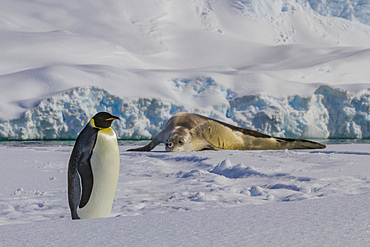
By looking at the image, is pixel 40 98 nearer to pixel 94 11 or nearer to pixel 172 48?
pixel 172 48

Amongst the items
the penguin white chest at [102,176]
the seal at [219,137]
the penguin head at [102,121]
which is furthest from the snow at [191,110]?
the seal at [219,137]

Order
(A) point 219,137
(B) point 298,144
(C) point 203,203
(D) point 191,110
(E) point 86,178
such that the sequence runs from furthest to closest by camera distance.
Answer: (D) point 191,110 < (A) point 219,137 < (B) point 298,144 < (C) point 203,203 < (E) point 86,178

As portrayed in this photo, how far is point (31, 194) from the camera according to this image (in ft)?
9.90

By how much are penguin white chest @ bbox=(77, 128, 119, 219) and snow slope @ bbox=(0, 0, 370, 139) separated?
1071cm

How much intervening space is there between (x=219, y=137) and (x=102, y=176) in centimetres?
493

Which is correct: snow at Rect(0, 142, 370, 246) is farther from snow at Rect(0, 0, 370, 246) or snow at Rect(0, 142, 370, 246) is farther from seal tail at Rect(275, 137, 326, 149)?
seal tail at Rect(275, 137, 326, 149)

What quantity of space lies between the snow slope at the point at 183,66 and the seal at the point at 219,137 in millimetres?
6284

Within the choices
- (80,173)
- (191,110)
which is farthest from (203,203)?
(191,110)

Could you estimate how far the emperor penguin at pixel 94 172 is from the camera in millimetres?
2439

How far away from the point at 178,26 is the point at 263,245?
31843 millimetres

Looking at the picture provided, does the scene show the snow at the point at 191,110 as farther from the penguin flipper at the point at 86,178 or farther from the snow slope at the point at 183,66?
the penguin flipper at the point at 86,178

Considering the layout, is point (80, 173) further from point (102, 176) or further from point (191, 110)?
point (191, 110)

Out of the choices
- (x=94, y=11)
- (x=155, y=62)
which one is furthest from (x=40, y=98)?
(x=94, y=11)

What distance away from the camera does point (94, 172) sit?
2.47m
